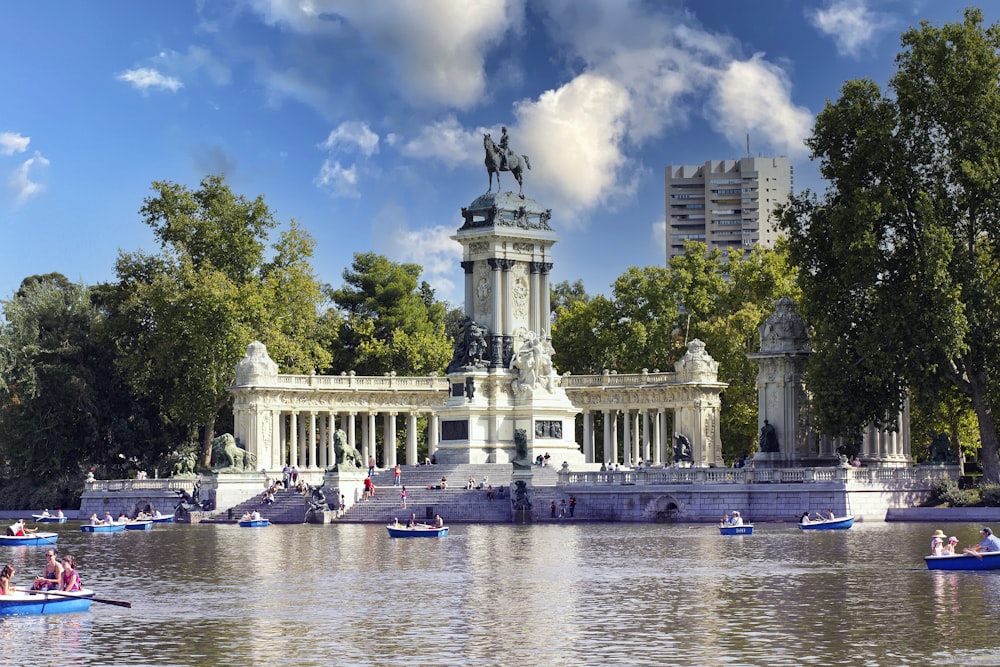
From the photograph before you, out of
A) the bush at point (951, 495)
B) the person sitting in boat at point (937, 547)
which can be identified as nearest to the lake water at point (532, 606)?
the person sitting in boat at point (937, 547)

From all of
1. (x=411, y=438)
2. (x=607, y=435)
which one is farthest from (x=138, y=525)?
(x=607, y=435)

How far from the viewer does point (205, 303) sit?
291 ft

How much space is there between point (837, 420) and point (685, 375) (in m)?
24.1

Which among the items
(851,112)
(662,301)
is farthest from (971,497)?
(662,301)

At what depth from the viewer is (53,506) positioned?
85938 millimetres

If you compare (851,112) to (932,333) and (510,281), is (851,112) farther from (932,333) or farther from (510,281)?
(510,281)

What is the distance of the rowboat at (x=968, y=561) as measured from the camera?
37.7m

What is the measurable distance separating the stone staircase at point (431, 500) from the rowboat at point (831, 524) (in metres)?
12.5

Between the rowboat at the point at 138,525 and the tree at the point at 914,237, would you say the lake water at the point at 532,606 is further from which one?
the rowboat at the point at 138,525

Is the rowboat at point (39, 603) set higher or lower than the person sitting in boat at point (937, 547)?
lower

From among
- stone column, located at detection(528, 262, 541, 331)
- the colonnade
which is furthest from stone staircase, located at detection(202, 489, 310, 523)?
stone column, located at detection(528, 262, 541, 331)

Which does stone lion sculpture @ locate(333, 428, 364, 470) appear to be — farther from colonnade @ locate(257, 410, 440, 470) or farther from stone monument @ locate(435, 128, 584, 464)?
colonnade @ locate(257, 410, 440, 470)

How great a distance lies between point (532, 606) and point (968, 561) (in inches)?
447

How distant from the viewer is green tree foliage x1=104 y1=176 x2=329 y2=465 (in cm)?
8938
